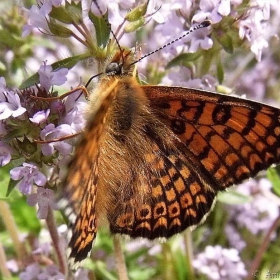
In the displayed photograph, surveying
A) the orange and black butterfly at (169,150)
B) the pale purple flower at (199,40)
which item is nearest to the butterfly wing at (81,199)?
the orange and black butterfly at (169,150)

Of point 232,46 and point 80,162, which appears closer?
point 80,162

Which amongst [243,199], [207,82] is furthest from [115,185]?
[243,199]

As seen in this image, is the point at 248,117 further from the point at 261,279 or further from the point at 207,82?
the point at 261,279

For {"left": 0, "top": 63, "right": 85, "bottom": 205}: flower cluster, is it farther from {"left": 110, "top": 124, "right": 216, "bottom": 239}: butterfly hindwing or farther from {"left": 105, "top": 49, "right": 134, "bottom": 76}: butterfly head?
{"left": 110, "top": 124, "right": 216, "bottom": 239}: butterfly hindwing

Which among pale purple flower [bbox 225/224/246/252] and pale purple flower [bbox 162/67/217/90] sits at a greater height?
pale purple flower [bbox 162/67/217/90]

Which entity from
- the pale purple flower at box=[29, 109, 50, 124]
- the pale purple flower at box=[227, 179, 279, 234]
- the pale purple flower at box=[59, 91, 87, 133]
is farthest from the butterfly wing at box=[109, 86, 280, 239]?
the pale purple flower at box=[227, 179, 279, 234]

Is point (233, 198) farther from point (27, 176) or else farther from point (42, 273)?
point (27, 176)
